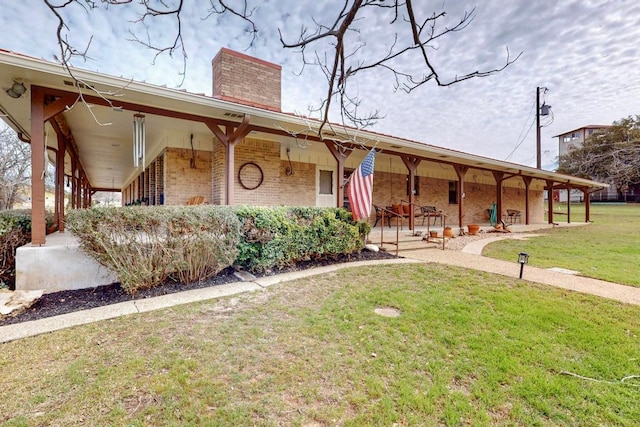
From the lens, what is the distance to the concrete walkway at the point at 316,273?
3.37m

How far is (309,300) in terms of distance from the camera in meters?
4.14

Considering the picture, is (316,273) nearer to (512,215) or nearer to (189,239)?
(189,239)

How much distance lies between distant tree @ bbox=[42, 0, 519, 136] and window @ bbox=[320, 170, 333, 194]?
6.80m

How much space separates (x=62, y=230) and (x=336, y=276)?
6429 mm

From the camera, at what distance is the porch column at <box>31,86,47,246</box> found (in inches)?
180

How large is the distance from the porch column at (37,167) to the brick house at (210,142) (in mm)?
15

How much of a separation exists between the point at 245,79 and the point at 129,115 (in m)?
4.18

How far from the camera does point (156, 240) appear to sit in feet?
14.6

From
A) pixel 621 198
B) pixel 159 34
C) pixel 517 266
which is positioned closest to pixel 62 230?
pixel 159 34

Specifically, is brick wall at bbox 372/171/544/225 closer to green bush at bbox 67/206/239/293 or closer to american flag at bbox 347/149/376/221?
american flag at bbox 347/149/376/221

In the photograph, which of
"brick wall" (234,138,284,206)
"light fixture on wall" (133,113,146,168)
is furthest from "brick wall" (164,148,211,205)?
"light fixture on wall" (133,113,146,168)

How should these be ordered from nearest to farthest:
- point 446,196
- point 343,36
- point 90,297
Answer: point 343,36 → point 90,297 → point 446,196

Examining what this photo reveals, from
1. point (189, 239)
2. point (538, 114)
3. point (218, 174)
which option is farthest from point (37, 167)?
point (538, 114)

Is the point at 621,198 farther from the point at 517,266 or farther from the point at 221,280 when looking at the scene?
the point at 221,280
